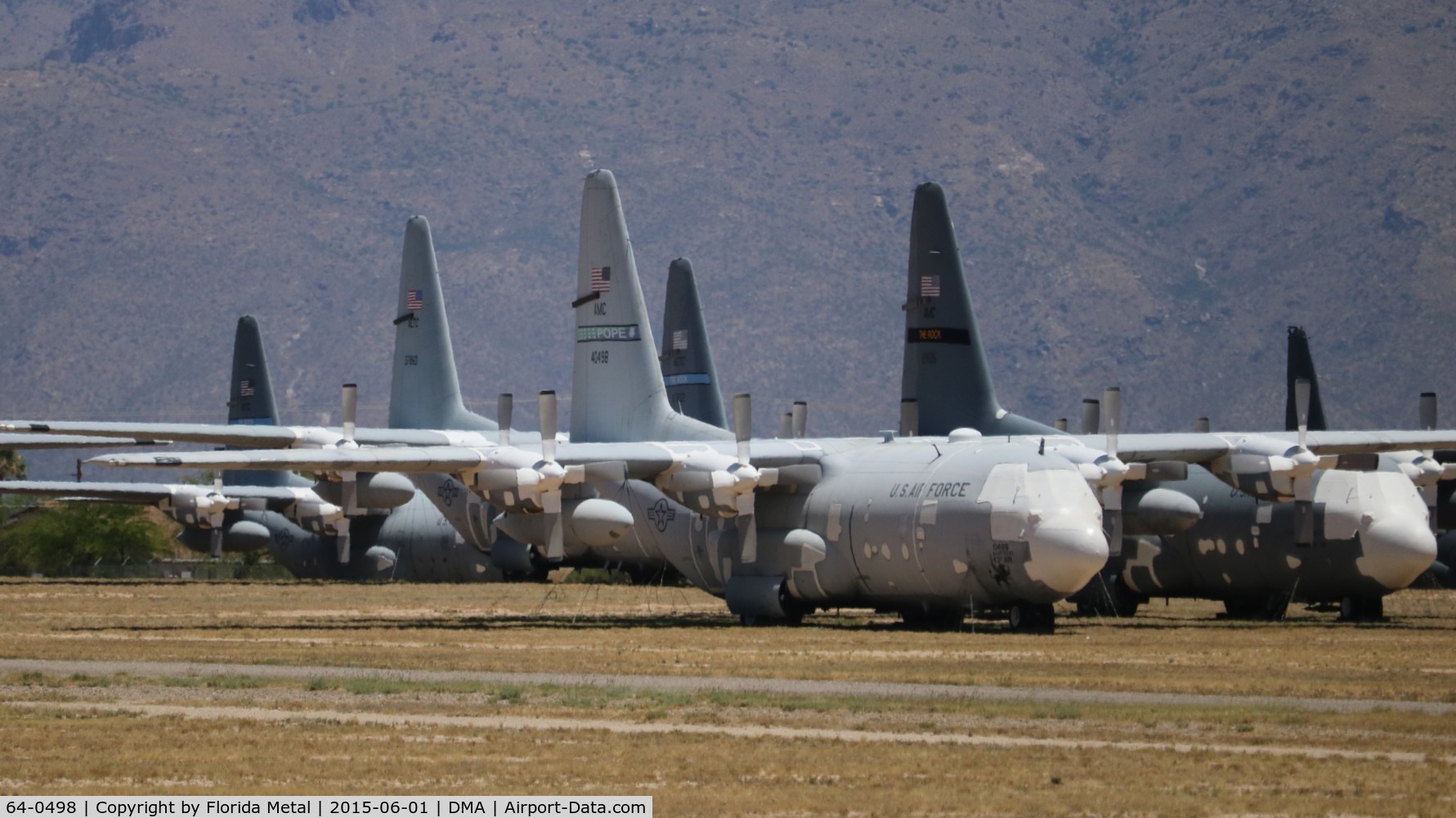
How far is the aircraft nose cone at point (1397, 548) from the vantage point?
36.5m

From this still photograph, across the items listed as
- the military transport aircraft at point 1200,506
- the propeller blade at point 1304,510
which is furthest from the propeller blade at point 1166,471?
the propeller blade at point 1304,510

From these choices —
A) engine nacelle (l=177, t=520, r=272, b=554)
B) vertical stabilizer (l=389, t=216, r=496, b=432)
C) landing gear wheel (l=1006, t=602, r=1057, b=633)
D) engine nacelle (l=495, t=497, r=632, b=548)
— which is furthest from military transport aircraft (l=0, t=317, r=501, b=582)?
landing gear wheel (l=1006, t=602, r=1057, b=633)

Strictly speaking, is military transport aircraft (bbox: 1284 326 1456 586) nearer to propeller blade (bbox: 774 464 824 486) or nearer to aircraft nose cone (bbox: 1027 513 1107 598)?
aircraft nose cone (bbox: 1027 513 1107 598)

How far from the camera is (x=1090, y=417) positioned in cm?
4128

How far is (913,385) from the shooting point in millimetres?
42312

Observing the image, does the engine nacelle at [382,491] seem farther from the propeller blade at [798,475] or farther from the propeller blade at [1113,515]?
the propeller blade at [1113,515]

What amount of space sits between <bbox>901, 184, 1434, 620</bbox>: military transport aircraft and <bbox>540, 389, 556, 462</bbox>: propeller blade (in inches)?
315

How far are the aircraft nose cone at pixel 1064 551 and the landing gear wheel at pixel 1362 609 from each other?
7.82m

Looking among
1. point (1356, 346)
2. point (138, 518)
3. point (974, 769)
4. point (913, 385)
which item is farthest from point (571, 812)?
point (1356, 346)

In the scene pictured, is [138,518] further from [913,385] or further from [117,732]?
[117,732]

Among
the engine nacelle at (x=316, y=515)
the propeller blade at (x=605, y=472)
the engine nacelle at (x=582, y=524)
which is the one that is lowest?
the engine nacelle at (x=316, y=515)

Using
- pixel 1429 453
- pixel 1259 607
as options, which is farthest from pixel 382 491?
pixel 1429 453

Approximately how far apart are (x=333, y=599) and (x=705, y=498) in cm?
1549

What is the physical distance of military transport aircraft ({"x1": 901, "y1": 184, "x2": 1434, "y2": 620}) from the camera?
3641 centimetres
